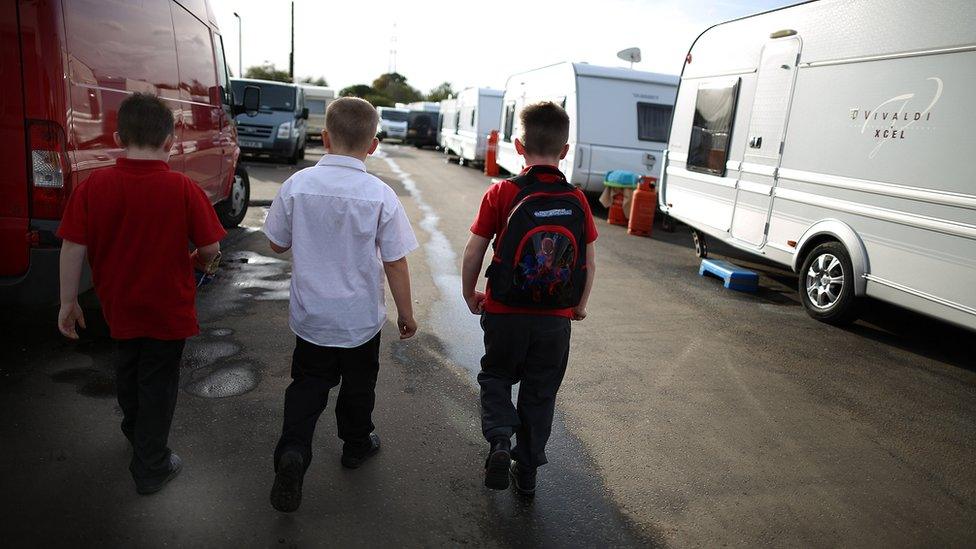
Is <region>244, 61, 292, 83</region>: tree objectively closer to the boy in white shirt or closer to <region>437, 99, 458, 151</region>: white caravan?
<region>437, 99, 458, 151</region>: white caravan

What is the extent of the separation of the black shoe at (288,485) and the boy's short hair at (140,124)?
141 centimetres

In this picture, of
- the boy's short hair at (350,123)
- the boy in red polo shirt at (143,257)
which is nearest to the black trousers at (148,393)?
the boy in red polo shirt at (143,257)

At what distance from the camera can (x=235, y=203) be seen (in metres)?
9.35

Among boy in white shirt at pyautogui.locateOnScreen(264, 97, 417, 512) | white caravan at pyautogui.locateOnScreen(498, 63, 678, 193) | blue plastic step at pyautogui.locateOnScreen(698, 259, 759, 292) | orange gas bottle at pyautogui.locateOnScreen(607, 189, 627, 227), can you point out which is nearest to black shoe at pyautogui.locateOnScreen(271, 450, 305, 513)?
boy in white shirt at pyautogui.locateOnScreen(264, 97, 417, 512)

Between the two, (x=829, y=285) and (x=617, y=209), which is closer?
(x=829, y=285)

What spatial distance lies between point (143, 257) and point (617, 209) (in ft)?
35.4

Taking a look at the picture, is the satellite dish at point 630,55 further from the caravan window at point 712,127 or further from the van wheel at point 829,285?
the van wheel at point 829,285

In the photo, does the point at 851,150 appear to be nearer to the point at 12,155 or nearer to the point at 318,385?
the point at 318,385

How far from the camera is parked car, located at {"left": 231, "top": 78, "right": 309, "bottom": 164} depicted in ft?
59.6

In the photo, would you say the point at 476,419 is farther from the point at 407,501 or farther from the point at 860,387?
the point at 860,387

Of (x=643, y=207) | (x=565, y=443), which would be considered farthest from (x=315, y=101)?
(x=565, y=443)

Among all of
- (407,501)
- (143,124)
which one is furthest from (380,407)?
(143,124)

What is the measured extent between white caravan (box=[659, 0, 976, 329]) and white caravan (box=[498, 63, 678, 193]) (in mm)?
4557

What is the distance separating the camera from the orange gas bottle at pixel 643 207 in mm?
11539
